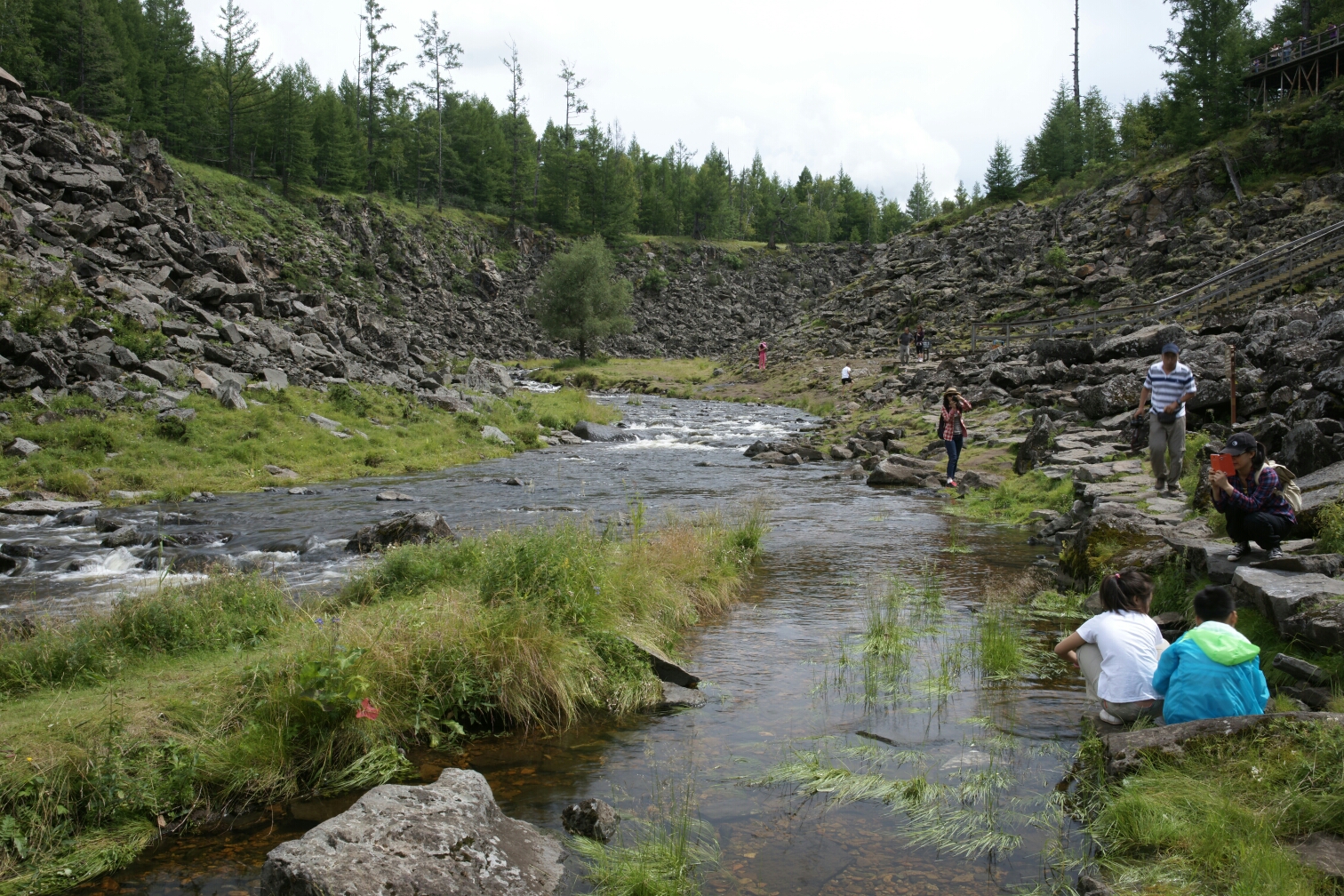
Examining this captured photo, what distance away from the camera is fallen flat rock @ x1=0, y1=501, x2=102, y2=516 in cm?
1570

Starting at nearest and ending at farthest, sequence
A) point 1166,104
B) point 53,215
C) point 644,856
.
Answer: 1. point 644,856
2. point 53,215
3. point 1166,104

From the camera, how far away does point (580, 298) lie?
6750 cm

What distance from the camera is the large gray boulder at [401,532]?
13.2 metres

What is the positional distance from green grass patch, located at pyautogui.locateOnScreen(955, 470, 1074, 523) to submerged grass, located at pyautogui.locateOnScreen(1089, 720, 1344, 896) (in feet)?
35.6

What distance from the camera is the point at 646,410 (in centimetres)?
4272

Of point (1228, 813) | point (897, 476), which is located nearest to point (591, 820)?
point (1228, 813)

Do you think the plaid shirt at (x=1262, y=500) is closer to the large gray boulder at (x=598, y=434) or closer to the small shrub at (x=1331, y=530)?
the small shrub at (x=1331, y=530)

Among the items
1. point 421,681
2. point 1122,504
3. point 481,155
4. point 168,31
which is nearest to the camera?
point 421,681

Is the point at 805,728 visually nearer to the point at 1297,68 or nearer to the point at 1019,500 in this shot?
the point at 1019,500

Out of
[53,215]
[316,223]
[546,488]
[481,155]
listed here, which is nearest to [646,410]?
[546,488]

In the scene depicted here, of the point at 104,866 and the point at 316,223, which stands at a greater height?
the point at 316,223

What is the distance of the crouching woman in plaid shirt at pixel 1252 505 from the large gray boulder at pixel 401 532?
1033cm

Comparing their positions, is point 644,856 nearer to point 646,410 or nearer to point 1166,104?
point 646,410

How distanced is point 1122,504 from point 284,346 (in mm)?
26317
